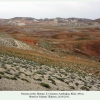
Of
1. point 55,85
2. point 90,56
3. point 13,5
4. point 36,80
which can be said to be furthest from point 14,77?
point 90,56

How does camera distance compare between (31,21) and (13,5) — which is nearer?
(13,5)

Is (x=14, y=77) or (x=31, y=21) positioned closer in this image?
(x=14, y=77)

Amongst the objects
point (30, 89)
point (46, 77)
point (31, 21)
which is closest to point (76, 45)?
point (46, 77)

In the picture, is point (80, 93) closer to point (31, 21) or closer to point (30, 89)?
point (30, 89)

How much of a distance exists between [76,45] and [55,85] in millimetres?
42480

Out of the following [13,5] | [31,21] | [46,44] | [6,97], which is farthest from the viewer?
[31,21]

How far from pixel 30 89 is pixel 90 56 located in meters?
38.5

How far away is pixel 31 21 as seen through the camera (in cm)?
14550

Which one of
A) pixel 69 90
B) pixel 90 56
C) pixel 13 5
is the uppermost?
pixel 13 5

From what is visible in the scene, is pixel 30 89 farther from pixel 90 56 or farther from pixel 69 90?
pixel 90 56

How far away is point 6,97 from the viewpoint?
13211mm

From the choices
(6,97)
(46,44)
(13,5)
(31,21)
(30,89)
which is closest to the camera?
(6,97)

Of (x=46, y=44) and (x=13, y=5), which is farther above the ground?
(x=13, y=5)

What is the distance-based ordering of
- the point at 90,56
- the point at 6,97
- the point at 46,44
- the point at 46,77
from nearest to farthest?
the point at 6,97, the point at 46,77, the point at 90,56, the point at 46,44
